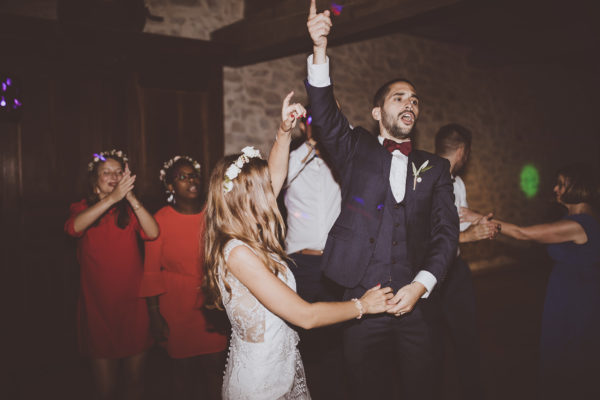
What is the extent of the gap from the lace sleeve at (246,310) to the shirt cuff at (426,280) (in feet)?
2.40

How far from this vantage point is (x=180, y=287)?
2.63 meters

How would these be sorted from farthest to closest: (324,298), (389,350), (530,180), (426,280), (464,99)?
(530,180)
(464,99)
(324,298)
(389,350)
(426,280)

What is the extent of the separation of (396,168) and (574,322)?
1689 millimetres

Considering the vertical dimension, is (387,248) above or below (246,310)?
above

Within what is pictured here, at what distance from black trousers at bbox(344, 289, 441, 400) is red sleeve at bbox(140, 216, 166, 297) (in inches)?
51.9

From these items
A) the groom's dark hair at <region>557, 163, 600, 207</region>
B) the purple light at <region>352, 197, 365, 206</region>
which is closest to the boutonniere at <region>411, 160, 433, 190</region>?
the purple light at <region>352, 197, 365, 206</region>

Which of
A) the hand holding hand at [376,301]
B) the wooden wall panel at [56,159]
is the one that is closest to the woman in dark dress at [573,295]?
the hand holding hand at [376,301]

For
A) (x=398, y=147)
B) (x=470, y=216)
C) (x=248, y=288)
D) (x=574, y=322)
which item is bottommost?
(x=574, y=322)

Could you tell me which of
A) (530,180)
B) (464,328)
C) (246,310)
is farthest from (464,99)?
(246,310)

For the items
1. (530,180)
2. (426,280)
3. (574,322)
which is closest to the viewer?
(426,280)

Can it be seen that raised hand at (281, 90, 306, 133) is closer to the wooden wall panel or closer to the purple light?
the purple light

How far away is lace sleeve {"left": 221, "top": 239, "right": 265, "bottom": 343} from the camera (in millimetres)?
1622

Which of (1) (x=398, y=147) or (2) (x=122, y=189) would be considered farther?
(2) (x=122, y=189)

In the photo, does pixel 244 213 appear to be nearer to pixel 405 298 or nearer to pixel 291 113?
pixel 291 113
